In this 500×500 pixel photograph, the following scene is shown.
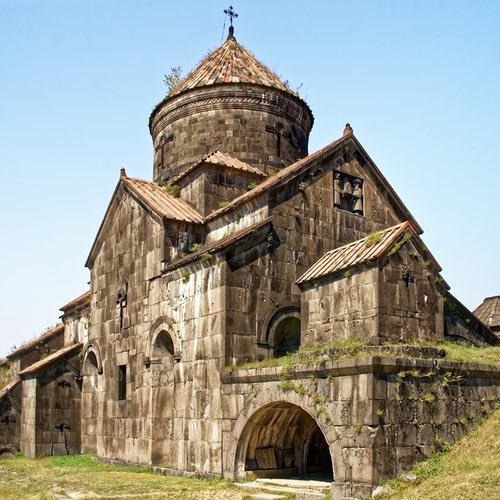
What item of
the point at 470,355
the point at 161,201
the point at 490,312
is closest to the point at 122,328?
the point at 161,201

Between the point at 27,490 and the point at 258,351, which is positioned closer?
the point at 27,490

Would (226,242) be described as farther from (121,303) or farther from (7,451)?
(7,451)

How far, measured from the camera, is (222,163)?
1536 cm

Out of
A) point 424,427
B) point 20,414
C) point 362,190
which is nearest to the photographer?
point 424,427

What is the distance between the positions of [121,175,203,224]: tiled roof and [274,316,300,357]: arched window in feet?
10.0

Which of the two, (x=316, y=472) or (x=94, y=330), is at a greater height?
(x=94, y=330)

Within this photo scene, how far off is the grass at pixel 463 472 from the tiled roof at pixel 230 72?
1036cm

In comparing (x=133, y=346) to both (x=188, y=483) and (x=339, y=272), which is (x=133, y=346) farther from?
(x=339, y=272)

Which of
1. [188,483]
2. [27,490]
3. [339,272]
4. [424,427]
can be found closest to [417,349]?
[424,427]

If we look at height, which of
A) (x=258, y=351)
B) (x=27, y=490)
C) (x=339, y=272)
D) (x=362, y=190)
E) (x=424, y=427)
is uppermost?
(x=362, y=190)

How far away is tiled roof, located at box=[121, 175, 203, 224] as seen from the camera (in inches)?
577

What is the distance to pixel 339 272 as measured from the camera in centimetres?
1144

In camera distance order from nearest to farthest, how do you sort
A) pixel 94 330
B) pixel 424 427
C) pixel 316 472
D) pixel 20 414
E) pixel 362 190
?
pixel 424 427, pixel 316 472, pixel 362 190, pixel 94 330, pixel 20 414

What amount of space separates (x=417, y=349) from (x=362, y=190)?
5636mm
